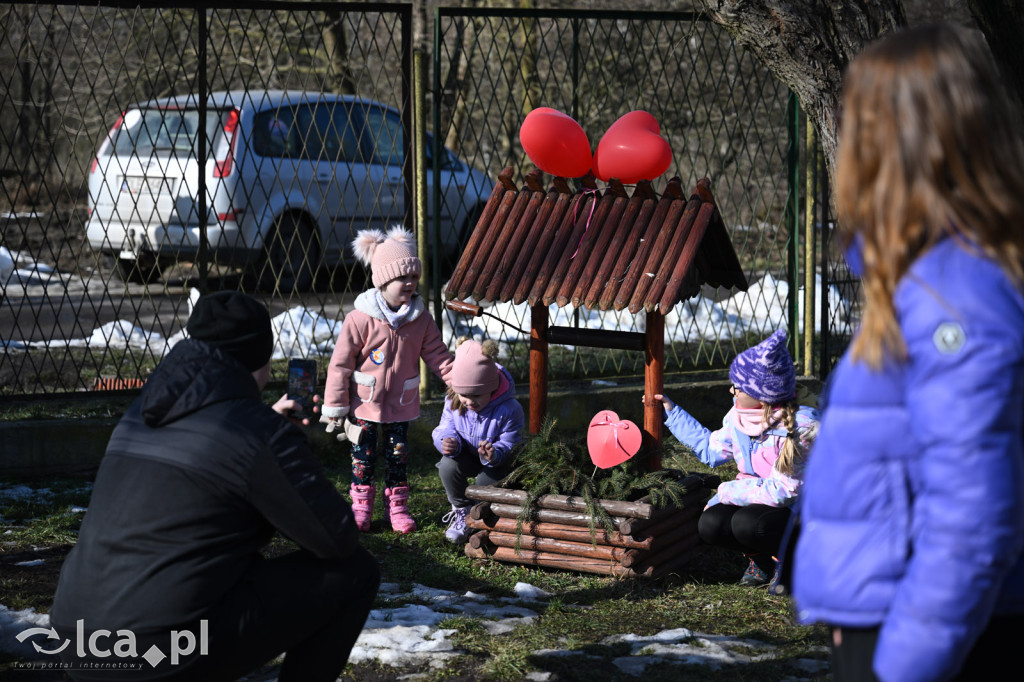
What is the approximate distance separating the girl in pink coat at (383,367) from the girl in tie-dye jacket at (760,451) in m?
1.30

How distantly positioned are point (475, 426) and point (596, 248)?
0.91 m

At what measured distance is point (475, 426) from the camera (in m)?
4.61

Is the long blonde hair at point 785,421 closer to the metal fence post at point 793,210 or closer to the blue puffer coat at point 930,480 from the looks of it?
the blue puffer coat at point 930,480

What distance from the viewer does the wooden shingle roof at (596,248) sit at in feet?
14.0

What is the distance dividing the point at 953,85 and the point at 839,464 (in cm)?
57

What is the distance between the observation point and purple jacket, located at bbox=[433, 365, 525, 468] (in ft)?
15.0

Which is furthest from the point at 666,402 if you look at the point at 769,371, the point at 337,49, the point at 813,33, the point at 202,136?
the point at 337,49

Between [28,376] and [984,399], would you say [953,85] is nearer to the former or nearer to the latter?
[984,399]

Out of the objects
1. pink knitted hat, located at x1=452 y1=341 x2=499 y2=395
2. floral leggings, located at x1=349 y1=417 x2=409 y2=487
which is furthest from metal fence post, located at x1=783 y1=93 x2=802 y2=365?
floral leggings, located at x1=349 y1=417 x2=409 y2=487

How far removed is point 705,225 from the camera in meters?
4.26

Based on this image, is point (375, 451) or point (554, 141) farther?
point (375, 451)

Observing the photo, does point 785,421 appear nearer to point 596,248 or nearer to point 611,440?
point 611,440

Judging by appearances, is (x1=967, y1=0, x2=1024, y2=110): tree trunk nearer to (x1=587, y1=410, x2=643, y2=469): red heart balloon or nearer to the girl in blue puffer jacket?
(x1=587, y1=410, x2=643, y2=469): red heart balloon

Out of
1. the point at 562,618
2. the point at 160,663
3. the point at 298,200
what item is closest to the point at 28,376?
the point at 298,200
